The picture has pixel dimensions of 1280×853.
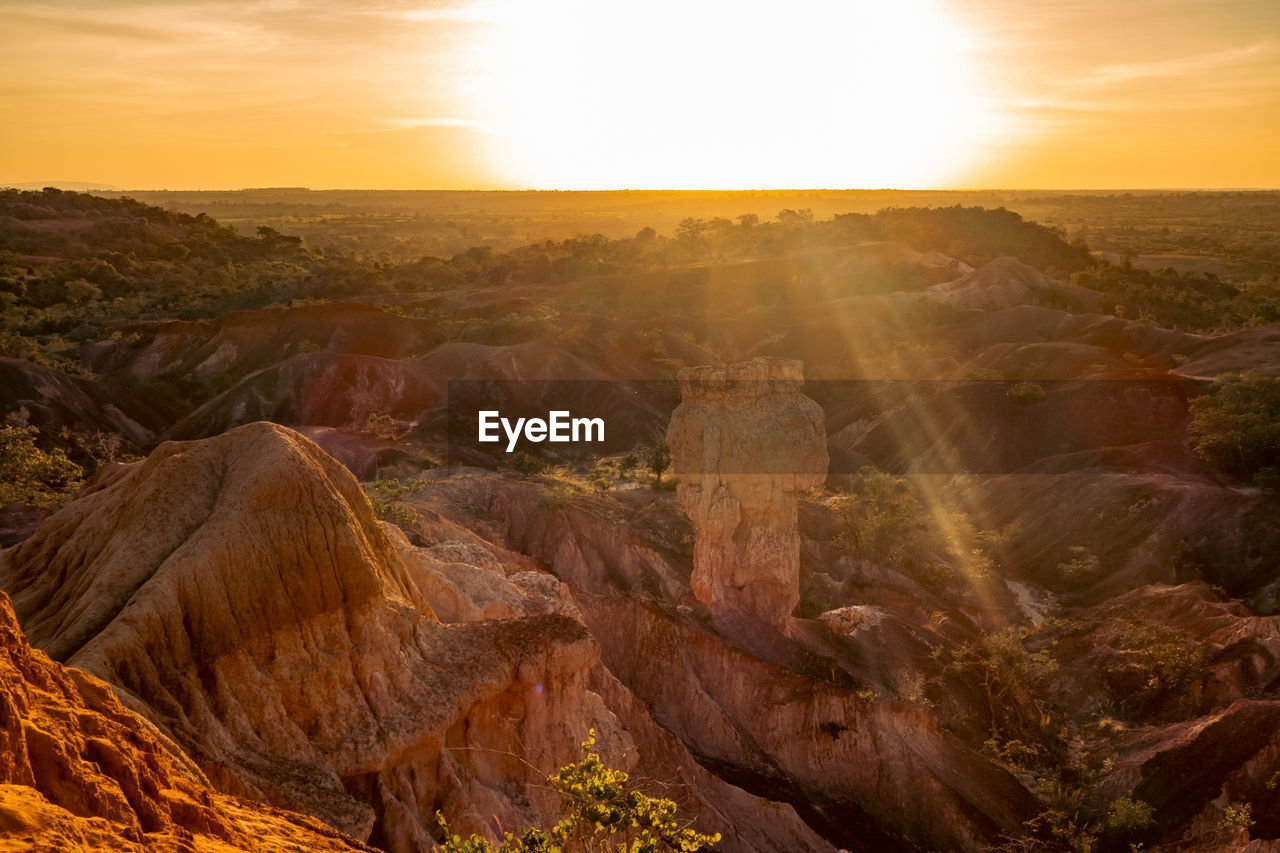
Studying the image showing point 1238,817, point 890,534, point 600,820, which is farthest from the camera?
point 890,534

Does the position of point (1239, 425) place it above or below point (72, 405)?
above

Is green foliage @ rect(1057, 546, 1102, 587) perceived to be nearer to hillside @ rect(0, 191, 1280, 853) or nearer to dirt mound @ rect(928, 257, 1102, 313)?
hillside @ rect(0, 191, 1280, 853)

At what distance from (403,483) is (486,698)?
26.0 meters

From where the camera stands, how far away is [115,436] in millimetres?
48969

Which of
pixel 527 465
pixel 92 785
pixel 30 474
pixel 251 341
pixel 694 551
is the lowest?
pixel 527 465

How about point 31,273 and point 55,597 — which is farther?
point 31,273

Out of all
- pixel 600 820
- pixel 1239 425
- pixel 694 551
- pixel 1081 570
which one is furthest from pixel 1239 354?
pixel 600 820

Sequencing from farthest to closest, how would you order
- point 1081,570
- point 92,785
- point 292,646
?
point 1081,570 < point 292,646 < point 92,785

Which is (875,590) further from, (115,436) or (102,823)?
(115,436)

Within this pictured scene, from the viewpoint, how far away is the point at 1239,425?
145 feet

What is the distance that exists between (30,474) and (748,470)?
79.1ft

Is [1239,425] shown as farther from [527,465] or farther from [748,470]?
[527,465]

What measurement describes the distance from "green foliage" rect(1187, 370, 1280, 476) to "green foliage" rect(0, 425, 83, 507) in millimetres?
42980

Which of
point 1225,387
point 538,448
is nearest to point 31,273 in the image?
point 538,448
